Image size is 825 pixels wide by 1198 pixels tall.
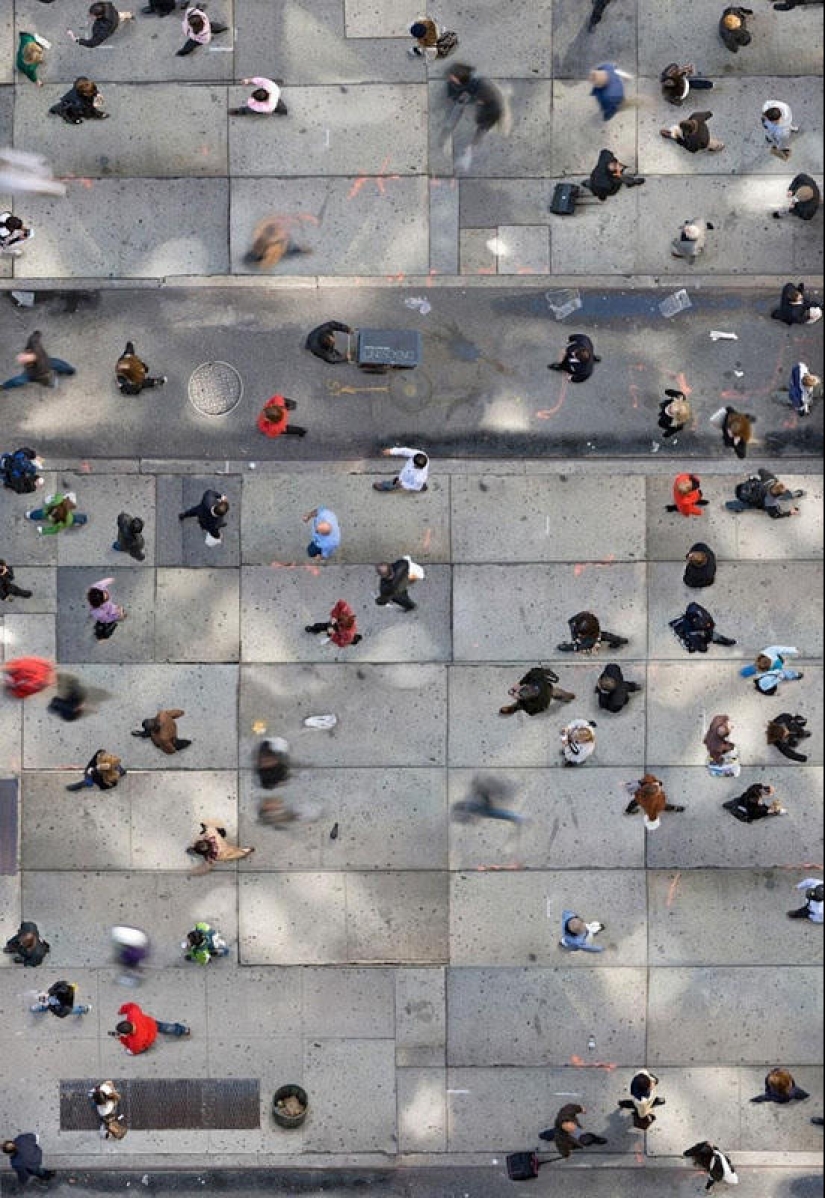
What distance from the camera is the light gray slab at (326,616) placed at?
15500 millimetres

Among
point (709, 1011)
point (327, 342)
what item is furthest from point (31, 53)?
point (709, 1011)

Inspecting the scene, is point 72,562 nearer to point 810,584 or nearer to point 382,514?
point 382,514

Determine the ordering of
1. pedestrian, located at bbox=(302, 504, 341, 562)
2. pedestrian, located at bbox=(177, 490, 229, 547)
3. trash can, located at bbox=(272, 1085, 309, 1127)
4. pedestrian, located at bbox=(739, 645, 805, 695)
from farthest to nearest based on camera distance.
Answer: trash can, located at bbox=(272, 1085, 309, 1127), pedestrian, located at bbox=(739, 645, 805, 695), pedestrian, located at bbox=(302, 504, 341, 562), pedestrian, located at bbox=(177, 490, 229, 547)

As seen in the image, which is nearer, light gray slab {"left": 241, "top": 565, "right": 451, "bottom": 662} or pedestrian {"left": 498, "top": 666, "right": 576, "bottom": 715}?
pedestrian {"left": 498, "top": 666, "right": 576, "bottom": 715}

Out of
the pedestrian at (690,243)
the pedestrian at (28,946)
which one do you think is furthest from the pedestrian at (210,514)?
the pedestrian at (690,243)

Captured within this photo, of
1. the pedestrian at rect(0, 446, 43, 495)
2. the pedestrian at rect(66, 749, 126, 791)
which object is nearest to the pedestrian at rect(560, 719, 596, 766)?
the pedestrian at rect(66, 749, 126, 791)

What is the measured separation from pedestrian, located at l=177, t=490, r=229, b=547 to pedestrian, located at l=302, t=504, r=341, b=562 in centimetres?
114

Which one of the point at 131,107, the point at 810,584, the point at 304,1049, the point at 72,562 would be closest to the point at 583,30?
the point at 131,107

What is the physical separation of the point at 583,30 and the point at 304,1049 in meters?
13.9

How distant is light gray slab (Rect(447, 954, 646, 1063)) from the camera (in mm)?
15453

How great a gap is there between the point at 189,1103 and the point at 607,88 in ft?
46.6

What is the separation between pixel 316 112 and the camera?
15672mm

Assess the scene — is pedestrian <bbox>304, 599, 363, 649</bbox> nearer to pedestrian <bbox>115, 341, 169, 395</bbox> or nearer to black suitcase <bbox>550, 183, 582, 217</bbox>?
pedestrian <bbox>115, 341, 169, 395</bbox>

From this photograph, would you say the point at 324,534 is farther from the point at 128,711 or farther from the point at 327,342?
the point at 128,711
